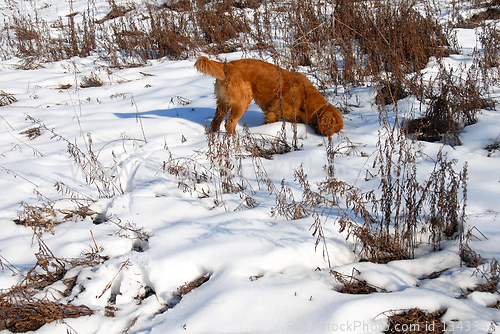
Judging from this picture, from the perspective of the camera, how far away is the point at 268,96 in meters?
4.29

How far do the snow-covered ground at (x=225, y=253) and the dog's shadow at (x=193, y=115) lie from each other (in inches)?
29.8

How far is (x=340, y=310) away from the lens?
1609mm

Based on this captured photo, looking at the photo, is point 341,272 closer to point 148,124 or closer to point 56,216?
point 56,216

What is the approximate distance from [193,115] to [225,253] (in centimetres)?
314

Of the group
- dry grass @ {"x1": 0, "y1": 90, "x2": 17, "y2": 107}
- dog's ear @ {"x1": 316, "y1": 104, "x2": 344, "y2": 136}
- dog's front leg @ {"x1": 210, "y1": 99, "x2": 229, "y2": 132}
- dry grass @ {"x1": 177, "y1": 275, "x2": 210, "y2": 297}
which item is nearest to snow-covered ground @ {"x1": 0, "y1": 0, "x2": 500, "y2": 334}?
dry grass @ {"x1": 177, "y1": 275, "x2": 210, "y2": 297}

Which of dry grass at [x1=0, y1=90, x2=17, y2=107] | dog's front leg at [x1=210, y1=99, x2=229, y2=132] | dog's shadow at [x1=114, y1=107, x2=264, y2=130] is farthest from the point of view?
dry grass at [x1=0, y1=90, x2=17, y2=107]

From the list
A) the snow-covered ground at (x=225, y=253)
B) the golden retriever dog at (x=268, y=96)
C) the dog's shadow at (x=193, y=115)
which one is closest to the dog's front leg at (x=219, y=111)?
the golden retriever dog at (x=268, y=96)

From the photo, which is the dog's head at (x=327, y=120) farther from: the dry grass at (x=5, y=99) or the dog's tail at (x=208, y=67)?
the dry grass at (x=5, y=99)

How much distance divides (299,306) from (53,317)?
1238 mm

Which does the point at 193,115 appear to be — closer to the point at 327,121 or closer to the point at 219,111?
the point at 219,111

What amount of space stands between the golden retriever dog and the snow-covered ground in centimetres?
33

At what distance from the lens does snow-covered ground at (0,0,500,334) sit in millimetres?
1644

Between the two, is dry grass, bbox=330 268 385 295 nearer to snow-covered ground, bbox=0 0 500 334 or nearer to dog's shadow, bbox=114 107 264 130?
snow-covered ground, bbox=0 0 500 334

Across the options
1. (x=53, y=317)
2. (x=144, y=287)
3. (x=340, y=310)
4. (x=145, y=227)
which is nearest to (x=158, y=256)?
(x=144, y=287)
